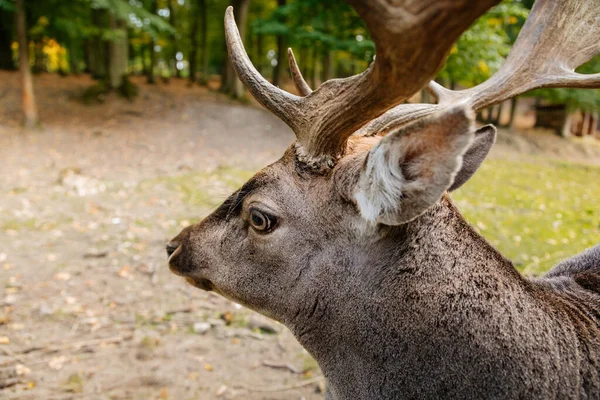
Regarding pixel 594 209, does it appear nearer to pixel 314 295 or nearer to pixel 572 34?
pixel 572 34

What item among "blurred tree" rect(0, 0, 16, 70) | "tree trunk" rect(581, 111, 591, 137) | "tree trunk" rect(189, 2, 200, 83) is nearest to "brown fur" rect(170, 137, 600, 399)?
"blurred tree" rect(0, 0, 16, 70)

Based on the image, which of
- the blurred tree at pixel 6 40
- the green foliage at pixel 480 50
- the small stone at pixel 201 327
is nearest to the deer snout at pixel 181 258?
the small stone at pixel 201 327

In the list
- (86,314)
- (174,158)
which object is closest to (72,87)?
(174,158)

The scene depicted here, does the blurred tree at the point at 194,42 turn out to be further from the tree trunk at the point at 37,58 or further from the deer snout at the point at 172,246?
the deer snout at the point at 172,246

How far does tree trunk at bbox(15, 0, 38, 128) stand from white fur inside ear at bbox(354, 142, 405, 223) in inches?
519

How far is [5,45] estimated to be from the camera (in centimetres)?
1848

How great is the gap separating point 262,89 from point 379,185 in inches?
34.0

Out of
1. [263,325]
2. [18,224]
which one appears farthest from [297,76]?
[18,224]

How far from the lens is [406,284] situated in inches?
82.4

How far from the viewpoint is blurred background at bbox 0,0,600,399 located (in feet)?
13.2

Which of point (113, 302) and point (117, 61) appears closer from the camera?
point (113, 302)

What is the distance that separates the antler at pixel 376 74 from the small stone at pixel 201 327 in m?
2.81

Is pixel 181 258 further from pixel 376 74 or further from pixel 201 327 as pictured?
pixel 201 327

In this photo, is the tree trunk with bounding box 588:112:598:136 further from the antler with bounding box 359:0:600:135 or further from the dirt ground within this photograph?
the antler with bounding box 359:0:600:135
